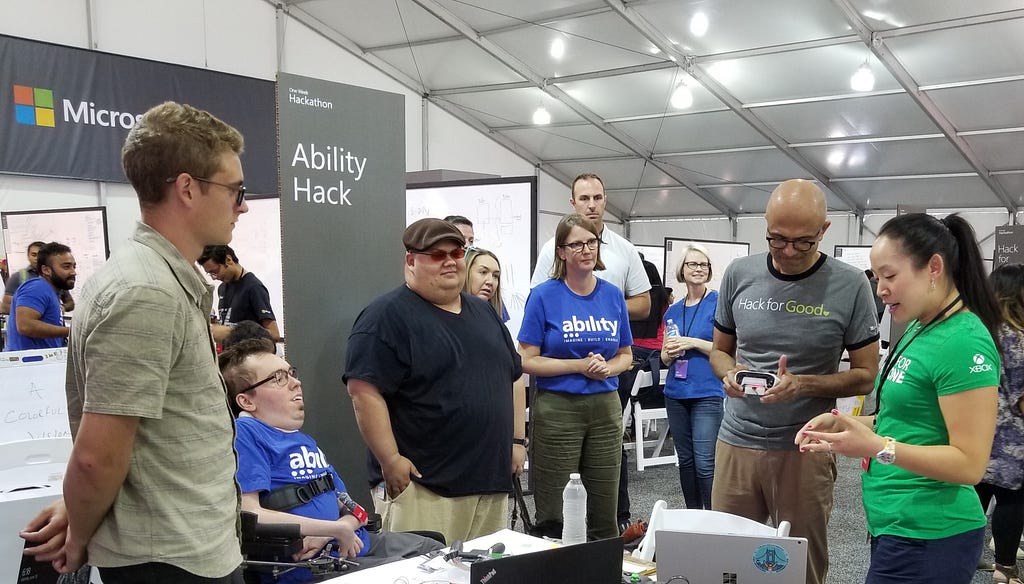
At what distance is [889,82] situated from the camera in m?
8.91

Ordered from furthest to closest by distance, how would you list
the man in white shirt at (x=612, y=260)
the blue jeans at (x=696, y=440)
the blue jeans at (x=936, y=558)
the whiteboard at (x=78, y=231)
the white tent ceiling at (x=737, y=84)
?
the white tent ceiling at (x=737, y=84), the whiteboard at (x=78, y=231), the blue jeans at (x=696, y=440), the man in white shirt at (x=612, y=260), the blue jeans at (x=936, y=558)

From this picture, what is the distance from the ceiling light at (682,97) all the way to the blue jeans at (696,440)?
6.71 metres

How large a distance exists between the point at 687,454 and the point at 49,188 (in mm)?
7566

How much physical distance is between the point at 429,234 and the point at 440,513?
2.93 feet

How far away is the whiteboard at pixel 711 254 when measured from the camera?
6793 millimetres

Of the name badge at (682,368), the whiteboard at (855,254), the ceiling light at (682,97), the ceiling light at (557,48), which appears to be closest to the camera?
the name badge at (682,368)

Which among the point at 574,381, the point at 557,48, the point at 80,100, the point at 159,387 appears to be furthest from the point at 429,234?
the point at 557,48

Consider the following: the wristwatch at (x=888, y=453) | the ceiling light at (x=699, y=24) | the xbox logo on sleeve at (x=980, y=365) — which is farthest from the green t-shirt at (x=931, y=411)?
the ceiling light at (x=699, y=24)

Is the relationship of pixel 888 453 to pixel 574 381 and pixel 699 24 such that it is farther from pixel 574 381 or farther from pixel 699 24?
pixel 699 24

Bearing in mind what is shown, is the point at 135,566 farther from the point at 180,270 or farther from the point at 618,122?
the point at 618,122

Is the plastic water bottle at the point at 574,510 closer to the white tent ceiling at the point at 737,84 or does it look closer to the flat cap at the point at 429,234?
the flat cap at the point at 429,234

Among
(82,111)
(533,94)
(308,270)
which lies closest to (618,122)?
(533,94)

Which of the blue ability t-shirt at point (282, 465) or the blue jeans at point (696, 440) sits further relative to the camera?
the blue jeans at point (696, 440)

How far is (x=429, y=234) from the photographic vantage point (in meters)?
2.33
